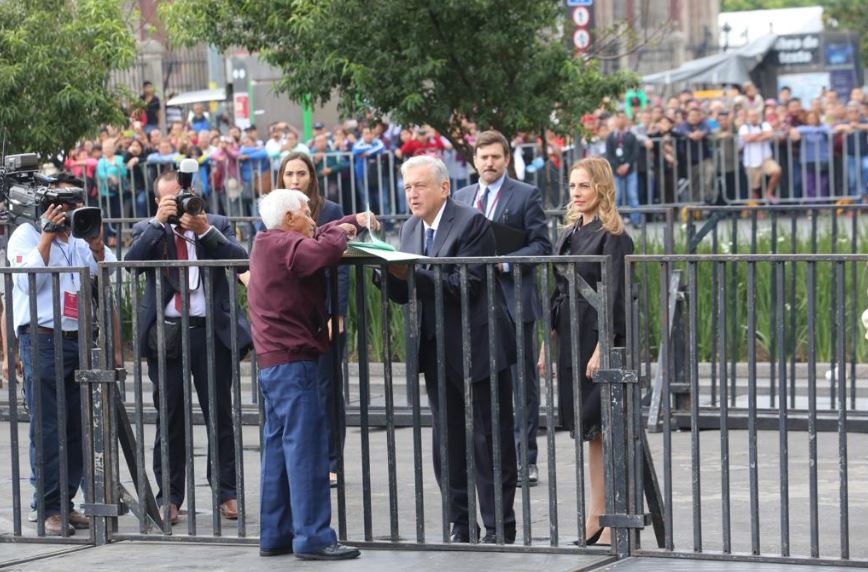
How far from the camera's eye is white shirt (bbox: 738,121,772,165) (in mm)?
24312

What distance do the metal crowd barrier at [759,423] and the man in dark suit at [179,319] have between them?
2.07 meters

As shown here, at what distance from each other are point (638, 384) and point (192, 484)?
2.14 m

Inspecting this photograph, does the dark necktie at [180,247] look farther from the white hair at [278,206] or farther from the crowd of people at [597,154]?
the crowd of people at [597,154]

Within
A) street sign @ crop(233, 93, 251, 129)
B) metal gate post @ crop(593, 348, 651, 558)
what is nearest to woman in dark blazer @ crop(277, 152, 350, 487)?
metal gate post @ crop(593, 348, 651, 558)

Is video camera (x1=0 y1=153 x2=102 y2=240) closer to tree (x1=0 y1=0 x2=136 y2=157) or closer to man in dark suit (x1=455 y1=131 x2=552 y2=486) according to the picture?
man in dark suit (x1=455 y1=131 x2=552 y2=486)

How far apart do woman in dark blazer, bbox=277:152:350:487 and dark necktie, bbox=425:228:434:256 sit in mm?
498

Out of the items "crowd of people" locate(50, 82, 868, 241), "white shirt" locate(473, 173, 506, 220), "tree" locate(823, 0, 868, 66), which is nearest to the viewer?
"white shirt" locate(473, 173, 506, 220)

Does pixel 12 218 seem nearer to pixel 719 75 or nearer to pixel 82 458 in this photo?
pixel 82 458

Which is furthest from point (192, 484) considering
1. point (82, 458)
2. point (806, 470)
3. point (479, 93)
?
point (479, 93)

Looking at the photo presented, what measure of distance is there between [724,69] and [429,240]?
3506 cm

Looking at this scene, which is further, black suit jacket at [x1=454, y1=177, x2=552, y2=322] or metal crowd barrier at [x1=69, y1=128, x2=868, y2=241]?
metal crowd barrier at [x1=69, y1=128, x2=868, y2=241]

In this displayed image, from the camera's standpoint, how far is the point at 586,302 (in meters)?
8.12

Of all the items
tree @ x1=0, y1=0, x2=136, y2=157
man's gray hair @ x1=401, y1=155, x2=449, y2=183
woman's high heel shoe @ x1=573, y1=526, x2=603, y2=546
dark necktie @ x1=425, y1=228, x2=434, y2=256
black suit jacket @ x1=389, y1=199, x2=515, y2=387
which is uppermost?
tree @ x1=0, y1=0, x2=136, y2=157

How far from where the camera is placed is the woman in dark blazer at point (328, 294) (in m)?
8.11
